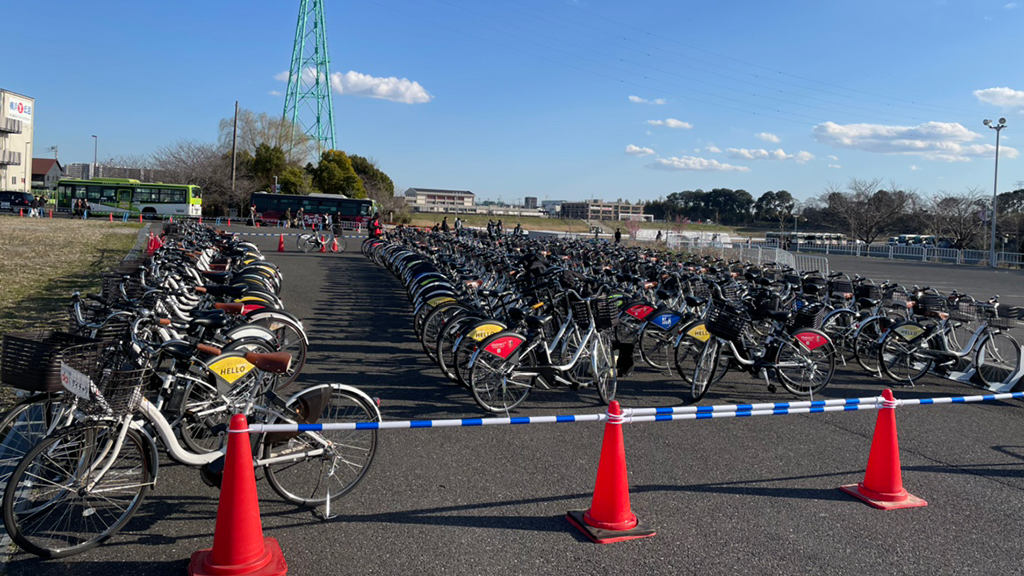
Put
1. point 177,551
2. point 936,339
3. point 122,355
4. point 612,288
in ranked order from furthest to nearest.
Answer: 1. point 612,288
2. point 936,339
3. point 122,355
4. point 177,551

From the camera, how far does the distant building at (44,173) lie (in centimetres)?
8019

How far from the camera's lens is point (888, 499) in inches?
164

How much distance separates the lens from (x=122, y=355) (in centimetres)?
413

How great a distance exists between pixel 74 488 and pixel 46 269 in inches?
529

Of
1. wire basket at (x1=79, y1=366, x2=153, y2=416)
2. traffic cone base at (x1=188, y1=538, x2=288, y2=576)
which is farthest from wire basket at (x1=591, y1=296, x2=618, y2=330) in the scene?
wire basket at (x1=79, y1=366, x2=153, y2=416)

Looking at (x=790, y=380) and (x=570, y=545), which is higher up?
(x=790, y=380)

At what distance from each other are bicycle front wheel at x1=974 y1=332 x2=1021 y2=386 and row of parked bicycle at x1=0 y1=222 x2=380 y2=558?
638 centimetres

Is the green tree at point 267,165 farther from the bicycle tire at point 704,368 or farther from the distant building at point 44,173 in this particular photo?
the bicycle tire at point 704,368

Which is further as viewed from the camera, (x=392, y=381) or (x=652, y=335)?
(x=652, y=335)

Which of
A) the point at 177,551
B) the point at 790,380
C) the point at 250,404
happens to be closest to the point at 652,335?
the point at 790,380

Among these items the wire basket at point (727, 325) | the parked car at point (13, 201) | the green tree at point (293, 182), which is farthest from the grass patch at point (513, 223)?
the wire basket at point (727, 325)

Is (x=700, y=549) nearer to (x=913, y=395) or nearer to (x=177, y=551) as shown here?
(x=177, y=551)

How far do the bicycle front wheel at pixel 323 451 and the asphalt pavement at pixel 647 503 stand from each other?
4.8 inches

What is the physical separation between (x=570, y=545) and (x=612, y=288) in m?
5.68
